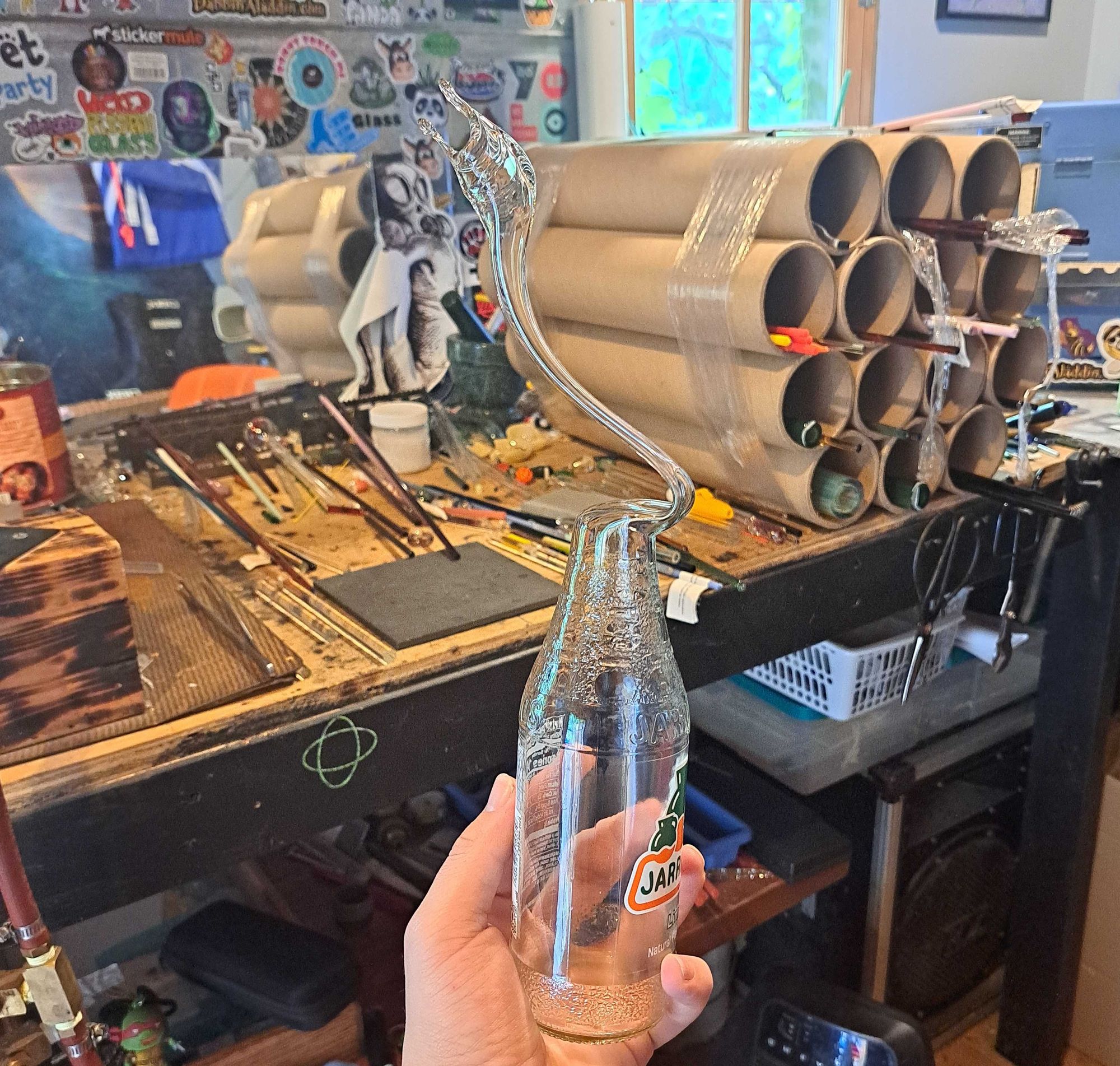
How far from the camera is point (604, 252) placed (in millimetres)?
1173

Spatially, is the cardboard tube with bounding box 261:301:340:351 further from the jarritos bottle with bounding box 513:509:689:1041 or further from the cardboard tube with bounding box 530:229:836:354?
the jarritos bottle with bounding box 513:509:689:1041

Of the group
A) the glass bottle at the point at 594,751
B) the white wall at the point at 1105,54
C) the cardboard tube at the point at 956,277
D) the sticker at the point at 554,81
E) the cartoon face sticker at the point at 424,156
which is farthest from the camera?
the white wall at the point at 1105,54

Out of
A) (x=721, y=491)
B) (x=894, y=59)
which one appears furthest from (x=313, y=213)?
(x=894, y=59)

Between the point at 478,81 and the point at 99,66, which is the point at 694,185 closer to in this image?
the point at 478,81

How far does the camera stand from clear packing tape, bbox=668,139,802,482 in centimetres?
100

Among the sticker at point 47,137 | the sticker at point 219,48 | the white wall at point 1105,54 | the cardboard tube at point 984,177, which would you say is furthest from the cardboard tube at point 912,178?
the white wall at point 1105,54

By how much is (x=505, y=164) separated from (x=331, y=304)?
892 mm

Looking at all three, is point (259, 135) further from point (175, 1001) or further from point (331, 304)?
point (175, 1001)

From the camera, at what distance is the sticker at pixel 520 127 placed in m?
1.50

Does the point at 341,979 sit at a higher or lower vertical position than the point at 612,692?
lower

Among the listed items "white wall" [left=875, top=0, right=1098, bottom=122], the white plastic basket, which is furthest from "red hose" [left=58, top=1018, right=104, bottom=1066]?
"white wall" [left=875, top=0, right=1098, bottom=122]

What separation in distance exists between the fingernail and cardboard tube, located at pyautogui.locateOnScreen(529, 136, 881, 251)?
60cm

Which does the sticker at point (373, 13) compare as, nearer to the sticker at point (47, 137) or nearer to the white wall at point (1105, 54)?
the sticker at point (47, 137)

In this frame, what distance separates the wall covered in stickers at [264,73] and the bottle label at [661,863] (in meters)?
1.05
